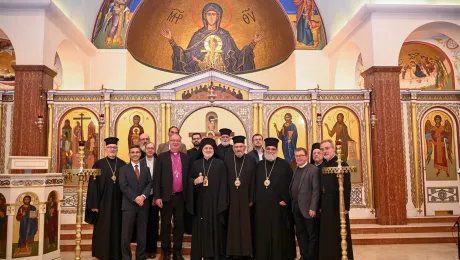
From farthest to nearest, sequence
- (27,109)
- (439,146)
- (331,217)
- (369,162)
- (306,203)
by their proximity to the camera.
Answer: (439,146) < (369,162) < (27,109) < (306,203) < (331,217)

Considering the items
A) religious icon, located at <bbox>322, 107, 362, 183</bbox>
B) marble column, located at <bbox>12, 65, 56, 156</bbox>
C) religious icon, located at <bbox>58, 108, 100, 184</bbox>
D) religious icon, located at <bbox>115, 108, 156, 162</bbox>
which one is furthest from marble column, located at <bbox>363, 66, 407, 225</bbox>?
marble column, located at <bbox>12, 65, 56, 156</bbox>

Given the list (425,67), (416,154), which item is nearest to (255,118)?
(416,154)

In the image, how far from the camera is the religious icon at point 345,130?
11.1 metres

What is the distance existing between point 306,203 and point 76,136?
23.0ft

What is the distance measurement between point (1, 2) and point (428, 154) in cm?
1166

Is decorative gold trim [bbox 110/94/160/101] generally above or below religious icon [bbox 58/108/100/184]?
above

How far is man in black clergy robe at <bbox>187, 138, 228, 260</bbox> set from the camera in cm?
659

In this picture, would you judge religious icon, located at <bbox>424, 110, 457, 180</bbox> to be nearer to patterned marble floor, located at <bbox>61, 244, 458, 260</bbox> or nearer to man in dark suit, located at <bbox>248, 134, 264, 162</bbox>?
patterned marble floor, located at <bbox>61, 244, 458, 260</bbox>

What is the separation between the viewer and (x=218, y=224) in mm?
6648

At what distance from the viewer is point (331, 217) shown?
627 cm

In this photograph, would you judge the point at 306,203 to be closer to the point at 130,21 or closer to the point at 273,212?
the point at 273,212

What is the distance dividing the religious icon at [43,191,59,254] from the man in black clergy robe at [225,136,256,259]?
3007mm

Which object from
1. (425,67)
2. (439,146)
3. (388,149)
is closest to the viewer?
(388,149)

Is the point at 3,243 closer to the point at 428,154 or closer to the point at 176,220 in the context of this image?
the point at 176,220
